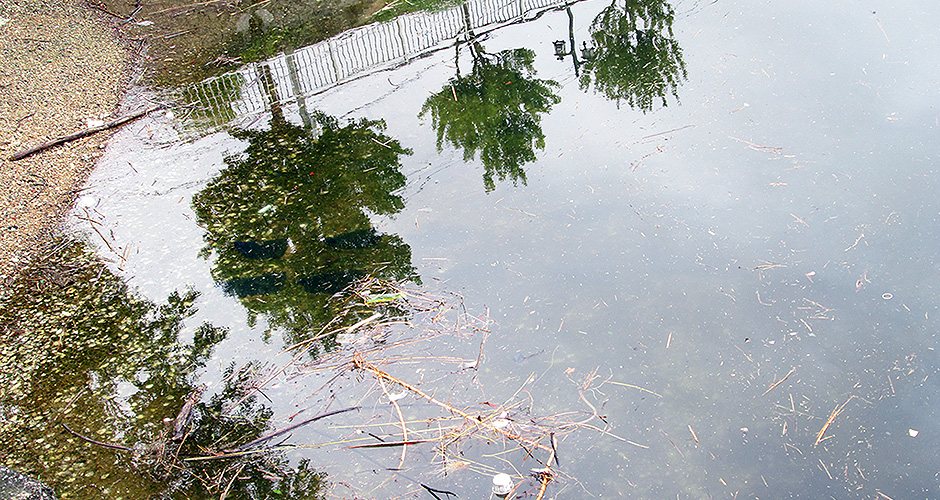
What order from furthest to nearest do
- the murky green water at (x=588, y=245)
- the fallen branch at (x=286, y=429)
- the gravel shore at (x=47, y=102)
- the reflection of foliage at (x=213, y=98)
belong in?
the reflection of foliage at (x=213, y=98) → the gravel shore at (x=47, y=102) → the fallen branch at (x=286, y=429) → the murky green water at (x=588, y=245)

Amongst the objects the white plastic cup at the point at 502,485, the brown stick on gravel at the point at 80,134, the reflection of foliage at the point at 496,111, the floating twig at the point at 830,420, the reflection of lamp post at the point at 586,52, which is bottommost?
the floating twig at the point at 830,420

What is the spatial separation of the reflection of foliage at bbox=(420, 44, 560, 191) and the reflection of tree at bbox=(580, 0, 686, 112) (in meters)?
0.40

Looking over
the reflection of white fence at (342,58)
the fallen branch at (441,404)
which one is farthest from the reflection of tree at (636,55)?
the fallen branch at (441,404)

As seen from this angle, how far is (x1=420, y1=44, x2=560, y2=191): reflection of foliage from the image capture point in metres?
3.74

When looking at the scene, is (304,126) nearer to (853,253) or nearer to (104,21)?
(104,21)

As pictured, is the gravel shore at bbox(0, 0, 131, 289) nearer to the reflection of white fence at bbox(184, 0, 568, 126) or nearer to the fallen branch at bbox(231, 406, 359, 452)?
the reflection of white fence at bbox(184, 0, 568, 126)

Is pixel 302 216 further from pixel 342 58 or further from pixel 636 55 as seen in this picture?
pixel 636 55

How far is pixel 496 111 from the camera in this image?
414cm

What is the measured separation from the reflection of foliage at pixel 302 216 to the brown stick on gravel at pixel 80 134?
832 millimetres

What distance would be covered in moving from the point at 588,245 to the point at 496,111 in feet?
4.66

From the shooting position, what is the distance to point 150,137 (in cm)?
423

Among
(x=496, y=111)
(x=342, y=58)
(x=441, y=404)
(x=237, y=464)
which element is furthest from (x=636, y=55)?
(x=237, y=464)

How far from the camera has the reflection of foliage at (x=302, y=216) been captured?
3.08 metres

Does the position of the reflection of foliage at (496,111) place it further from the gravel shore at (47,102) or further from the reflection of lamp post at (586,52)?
the gravel shore at (47,102)
